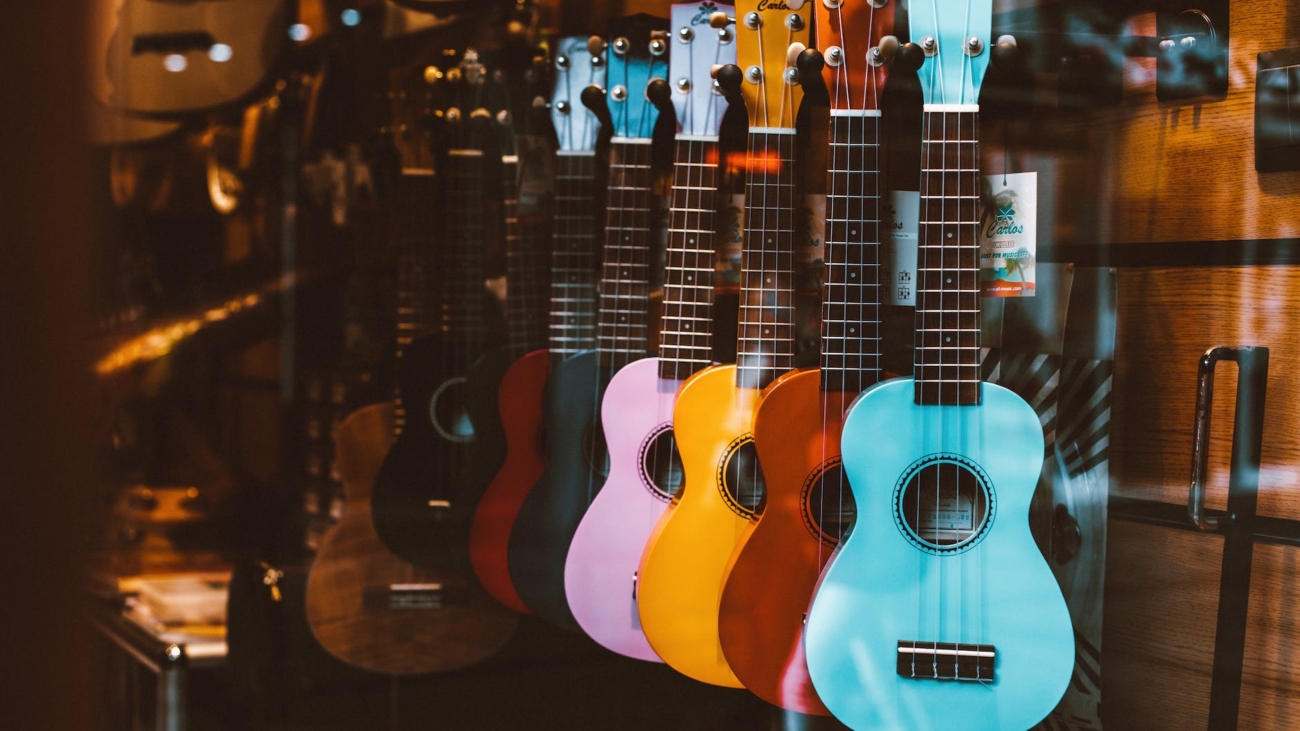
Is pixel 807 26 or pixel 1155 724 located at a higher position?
pixel 807 26

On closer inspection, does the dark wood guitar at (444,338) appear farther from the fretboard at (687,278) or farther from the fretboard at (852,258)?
the fretboard at (852,258)

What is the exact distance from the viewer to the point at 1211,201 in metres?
1.31

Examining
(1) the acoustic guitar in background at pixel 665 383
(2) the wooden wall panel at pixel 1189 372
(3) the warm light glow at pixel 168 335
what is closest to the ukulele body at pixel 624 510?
(1) the acoustic guitar in background at pixel 665 383

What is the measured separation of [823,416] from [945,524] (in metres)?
0.22

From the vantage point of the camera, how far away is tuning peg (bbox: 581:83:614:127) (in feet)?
4.59

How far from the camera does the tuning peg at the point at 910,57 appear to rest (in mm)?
1161

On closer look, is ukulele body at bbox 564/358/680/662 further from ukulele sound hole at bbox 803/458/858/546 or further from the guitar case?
the guitar case

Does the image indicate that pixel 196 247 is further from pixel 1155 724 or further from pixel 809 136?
pixel 1155 724

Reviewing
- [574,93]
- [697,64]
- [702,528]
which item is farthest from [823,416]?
[574,93]

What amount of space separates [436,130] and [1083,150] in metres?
1.06

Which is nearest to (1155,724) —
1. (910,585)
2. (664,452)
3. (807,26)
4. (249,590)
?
(910,585)

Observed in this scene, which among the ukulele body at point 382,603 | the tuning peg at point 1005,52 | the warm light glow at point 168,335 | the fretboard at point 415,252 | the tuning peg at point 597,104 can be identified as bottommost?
the ukulele body at point 382,603

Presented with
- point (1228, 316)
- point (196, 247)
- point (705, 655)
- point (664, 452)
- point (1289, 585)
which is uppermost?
point (196, 247)

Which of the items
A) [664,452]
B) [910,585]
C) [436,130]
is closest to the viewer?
[910,585]
